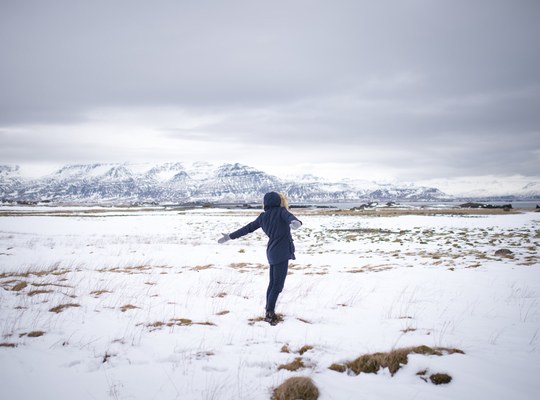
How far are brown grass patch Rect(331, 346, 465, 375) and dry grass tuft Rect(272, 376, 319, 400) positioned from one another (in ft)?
2.43

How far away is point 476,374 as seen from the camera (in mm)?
4254

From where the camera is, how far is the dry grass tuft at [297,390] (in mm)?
3865

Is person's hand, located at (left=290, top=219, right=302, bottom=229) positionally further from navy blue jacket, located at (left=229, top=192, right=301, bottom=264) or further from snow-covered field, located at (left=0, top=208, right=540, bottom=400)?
snow-covered field, located at (left=0, top=208, right=540, bottom=400)

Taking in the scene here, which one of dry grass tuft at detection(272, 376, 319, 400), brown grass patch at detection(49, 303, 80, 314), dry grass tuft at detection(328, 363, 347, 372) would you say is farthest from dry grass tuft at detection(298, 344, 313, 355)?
brown grass patch at detection(49, 303, 80, 314)

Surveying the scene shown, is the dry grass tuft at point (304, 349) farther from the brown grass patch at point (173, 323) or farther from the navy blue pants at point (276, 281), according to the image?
the brown grass patch at point (173, 323)

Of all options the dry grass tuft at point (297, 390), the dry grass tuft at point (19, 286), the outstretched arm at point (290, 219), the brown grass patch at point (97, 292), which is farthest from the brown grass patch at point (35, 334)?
the outstretched arm at point (290, 219)

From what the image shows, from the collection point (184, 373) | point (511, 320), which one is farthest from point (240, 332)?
point (511, 320)

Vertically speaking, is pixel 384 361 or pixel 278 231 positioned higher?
pixel 278 231

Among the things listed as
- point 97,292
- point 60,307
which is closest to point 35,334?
→ point 60,307

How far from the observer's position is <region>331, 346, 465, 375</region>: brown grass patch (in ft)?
14.8

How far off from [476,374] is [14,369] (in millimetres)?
6656

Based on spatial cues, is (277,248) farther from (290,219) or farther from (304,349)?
(304,349)

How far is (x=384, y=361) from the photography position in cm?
462

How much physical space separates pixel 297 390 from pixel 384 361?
5.11 feet
